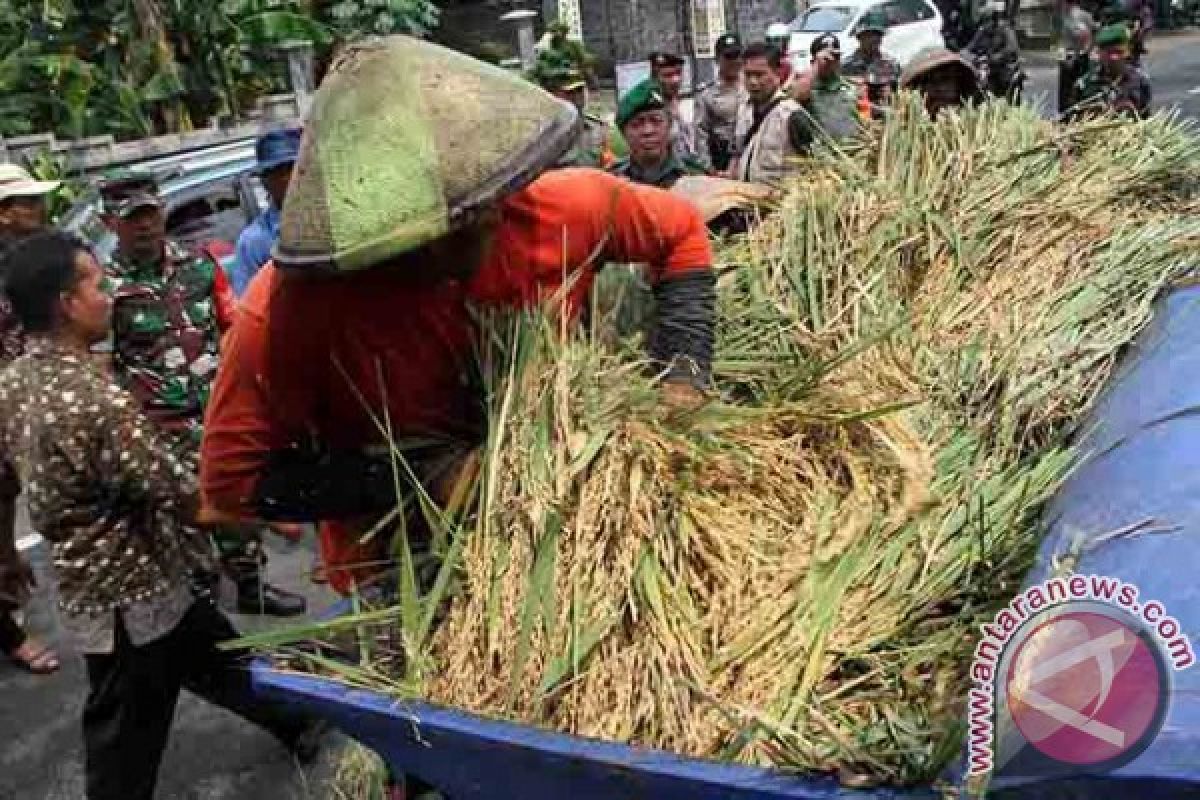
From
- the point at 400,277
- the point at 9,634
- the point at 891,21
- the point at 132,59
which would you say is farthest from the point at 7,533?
the point at 891,21

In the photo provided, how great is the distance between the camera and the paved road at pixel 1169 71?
50.2 feet

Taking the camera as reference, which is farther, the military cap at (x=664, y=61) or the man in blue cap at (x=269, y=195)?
the military cap at (x=664, y=61)

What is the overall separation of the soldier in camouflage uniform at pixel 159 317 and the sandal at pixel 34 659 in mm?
778

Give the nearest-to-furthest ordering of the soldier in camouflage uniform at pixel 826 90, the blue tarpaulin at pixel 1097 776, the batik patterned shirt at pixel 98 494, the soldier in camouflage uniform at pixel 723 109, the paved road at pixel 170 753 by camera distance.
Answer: the blue tarpaulin at pixel 1097 776, the batik patterned shirt at pixel 98 494, the paved road at pixel 170 753, the soldier in camouflage uniform at pixel 826 90, the soldier in camouflage uniform at pixel 723 109

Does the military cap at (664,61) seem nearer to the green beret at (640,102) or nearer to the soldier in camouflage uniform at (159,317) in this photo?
the green beret at (640,102)

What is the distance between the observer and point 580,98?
5.79 m

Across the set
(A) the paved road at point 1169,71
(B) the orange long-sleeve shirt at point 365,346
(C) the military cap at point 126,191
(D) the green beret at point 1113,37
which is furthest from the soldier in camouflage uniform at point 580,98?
(A) the paved road at point 1169,71

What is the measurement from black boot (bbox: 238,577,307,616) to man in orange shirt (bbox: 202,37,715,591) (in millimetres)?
2048

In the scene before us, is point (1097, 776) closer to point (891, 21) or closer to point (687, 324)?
point (687, 324)

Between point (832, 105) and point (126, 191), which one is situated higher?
point (126, 191)

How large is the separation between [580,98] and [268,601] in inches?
110

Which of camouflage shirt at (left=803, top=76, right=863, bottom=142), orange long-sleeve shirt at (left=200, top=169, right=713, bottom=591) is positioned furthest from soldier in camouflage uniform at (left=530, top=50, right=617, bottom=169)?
orange long-sleeve shirt at (left=200, top=169, right=713, bottom=591)

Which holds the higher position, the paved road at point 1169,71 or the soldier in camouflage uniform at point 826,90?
the soldier in camouflage uniform at point 826,90

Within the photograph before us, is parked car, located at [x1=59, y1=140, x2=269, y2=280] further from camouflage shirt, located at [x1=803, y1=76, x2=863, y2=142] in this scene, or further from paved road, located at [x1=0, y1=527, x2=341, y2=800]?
camouflage shirt, located at [x1=803, y1=76, x2=863, y2=142]
